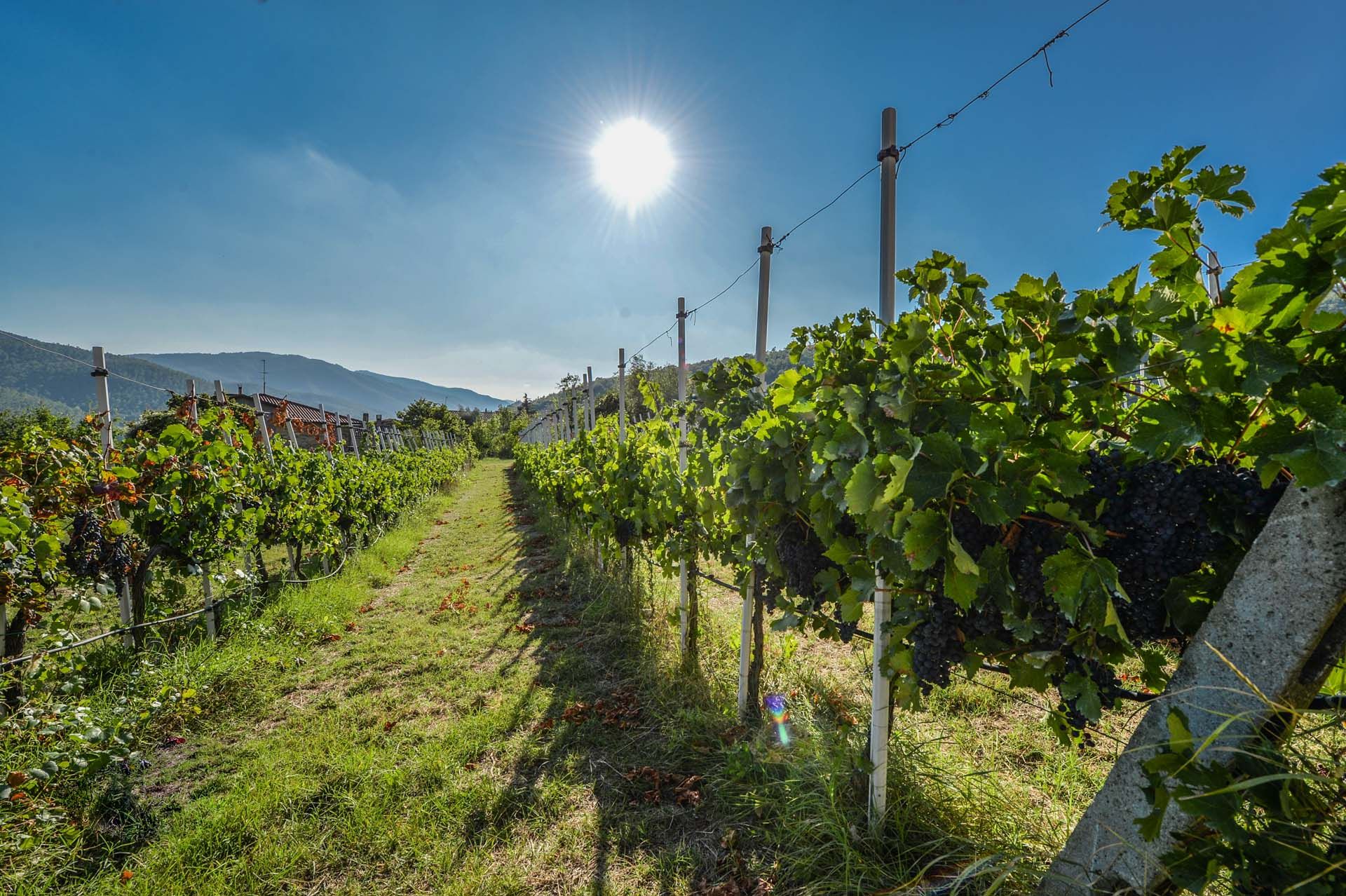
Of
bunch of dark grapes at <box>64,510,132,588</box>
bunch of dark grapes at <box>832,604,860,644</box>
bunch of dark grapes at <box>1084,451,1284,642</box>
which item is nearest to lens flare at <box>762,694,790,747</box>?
bunch of dark grapes at <box>832,604,860,644</box>

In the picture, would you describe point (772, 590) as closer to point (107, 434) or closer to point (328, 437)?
point (107, 434)

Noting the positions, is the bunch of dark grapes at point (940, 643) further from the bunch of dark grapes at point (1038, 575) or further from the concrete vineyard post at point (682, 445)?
the concrete vineyard post at point (682, 445)

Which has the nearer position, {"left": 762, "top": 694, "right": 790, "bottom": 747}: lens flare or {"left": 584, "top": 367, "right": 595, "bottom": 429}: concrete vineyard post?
{"left": 762, "top": 694, "right": 790, "bottom": 747}: lens flare

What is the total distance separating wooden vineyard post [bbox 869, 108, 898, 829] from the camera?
91.0 inches

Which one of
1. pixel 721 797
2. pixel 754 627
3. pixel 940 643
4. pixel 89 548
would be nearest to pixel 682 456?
pixel 754 627

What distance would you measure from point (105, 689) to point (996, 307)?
5.52 metres

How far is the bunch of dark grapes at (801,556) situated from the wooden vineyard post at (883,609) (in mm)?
299

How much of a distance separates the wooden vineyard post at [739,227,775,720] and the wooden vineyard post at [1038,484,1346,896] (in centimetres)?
202

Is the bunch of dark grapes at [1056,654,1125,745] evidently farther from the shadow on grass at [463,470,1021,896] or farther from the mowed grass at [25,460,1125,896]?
the shadow on grass at [463,470,1021,896]

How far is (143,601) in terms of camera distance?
4398mm

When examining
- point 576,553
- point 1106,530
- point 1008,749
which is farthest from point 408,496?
point 1106,530

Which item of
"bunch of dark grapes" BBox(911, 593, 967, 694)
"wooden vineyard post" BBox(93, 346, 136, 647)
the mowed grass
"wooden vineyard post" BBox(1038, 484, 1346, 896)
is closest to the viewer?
"wooden vineyard post" BBox(1038, 484, 1346, 896)

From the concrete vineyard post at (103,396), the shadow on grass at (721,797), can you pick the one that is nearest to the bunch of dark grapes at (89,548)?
the concrete vineyard post at (103,396)

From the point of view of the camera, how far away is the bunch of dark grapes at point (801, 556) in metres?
2.58
